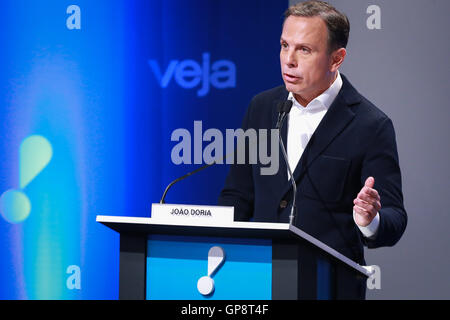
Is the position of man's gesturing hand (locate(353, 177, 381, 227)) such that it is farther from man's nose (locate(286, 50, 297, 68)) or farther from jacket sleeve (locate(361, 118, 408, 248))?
man's nose (locate(286, 50, 297, 68))

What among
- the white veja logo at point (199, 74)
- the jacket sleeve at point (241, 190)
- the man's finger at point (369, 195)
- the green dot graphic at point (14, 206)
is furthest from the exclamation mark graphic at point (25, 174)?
the man's finger at point (369, 195)

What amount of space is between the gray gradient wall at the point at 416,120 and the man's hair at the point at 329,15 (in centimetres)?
107

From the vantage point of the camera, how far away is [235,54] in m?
4.24

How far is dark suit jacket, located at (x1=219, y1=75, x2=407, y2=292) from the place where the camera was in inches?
107

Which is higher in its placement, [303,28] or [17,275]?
[303,28]

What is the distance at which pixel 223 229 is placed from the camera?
2053mm

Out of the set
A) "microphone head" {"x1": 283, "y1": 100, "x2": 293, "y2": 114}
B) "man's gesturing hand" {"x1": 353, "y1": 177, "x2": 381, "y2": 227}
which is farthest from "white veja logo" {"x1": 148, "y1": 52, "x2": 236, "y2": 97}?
"man's gesturing hand" {"x1": 353, "y1": 177, "x2": 381, "y2": 227}

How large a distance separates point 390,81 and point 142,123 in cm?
133

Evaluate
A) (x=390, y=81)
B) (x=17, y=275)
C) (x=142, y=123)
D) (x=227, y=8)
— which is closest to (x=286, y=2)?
(x=227, y=8)

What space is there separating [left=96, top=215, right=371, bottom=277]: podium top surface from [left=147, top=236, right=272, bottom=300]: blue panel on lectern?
1.1 inches

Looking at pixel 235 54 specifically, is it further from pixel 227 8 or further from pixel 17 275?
pixel 17 275

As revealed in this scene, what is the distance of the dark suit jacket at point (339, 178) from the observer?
8.90 ft

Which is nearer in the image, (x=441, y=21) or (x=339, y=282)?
(x=339, y=282)

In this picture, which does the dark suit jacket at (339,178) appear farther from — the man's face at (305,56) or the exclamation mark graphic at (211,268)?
the exclamation mark graphic at (211,268)
